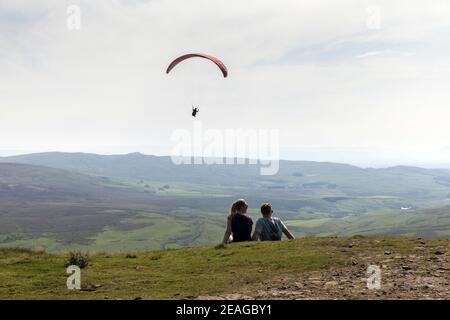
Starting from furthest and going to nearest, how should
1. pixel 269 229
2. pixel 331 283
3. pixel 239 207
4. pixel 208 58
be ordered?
pixel 208 58 < pixel 269 229 < pixel 239 207 < pixel 331 283

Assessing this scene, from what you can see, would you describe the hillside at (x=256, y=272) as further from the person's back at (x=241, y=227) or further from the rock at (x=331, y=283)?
the person's back at (x=241, y=227)

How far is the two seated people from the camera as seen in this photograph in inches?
908

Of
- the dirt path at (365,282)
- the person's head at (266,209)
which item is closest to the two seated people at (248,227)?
the person's head at (266,209)

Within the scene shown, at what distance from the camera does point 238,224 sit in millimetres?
23500

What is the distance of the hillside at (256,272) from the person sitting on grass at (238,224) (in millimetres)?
1258

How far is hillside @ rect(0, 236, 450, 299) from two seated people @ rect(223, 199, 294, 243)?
1.23 meters

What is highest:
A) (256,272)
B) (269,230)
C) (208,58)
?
(208,58)

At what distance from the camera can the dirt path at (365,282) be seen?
12.7 metres

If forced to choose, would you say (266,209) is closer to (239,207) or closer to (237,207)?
(239,207)

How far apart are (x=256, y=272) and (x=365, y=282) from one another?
4.30m
